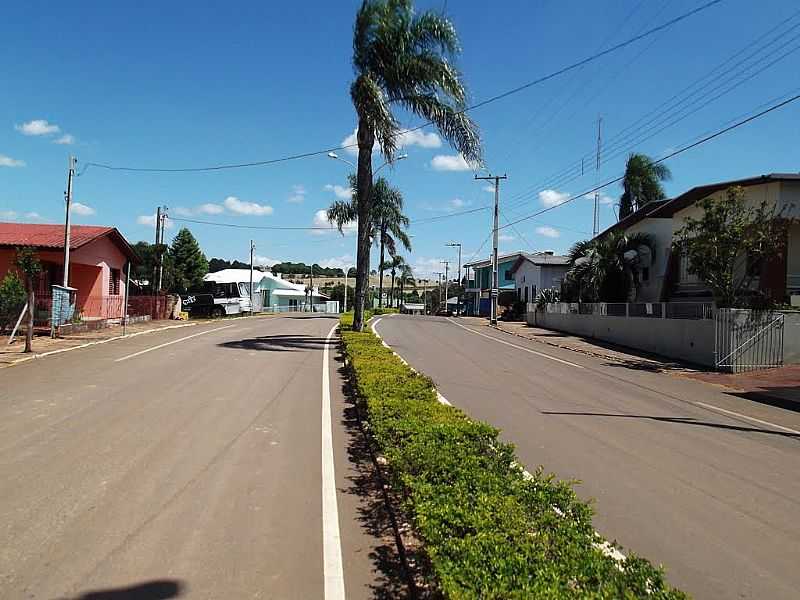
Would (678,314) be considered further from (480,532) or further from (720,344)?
(480,532)

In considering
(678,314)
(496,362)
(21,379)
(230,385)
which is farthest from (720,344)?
(21,379)

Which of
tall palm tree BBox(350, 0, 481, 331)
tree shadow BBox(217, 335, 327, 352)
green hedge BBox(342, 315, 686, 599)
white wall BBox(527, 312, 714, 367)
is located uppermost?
tall palm tree BBox(350, 0, 481, 331)

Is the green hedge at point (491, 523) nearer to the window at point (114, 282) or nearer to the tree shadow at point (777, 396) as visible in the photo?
the tree shadow at point (777, 396)

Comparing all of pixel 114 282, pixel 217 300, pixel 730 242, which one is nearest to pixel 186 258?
pixel 217 300

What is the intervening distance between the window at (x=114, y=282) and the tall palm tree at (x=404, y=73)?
1953 cm

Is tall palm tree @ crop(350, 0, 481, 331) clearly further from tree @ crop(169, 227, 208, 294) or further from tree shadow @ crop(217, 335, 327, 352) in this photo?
tree @ crop(169, 227, 208, 294)

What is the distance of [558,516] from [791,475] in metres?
4.47

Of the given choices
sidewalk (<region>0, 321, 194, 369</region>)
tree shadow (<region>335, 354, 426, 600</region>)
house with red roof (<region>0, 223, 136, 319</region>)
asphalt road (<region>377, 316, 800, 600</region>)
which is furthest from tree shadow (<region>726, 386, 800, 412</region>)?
house with red roof (<region>0, 223, 136, 319</region>)

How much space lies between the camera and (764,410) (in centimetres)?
1303

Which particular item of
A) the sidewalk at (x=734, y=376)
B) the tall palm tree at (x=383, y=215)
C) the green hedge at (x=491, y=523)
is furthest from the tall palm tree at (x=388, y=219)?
the green hedge at (x=491, y=523)

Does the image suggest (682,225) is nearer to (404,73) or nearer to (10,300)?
(404,73)

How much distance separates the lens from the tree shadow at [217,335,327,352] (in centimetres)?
2058

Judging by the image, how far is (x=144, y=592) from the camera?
3.99 m

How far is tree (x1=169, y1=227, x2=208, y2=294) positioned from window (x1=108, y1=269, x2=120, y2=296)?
21911 millimetres
